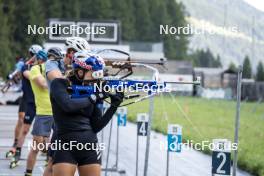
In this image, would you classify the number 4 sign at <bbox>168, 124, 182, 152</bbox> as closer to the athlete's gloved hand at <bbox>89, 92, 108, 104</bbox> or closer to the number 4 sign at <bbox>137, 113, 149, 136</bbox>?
the number 4 sign at <bbox>137, 113, 149, 136</bbox>

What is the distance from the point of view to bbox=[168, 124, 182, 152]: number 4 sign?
389 inches

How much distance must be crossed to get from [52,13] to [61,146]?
9605cm

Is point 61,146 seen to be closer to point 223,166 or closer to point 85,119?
point 85,119

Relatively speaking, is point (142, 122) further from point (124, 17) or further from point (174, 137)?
point (124, 17)

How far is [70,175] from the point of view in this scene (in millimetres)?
7004

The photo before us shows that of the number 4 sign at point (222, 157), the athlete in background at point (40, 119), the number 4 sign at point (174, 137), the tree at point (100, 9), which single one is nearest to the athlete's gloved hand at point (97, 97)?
the number 4 sign at point (222, 157)

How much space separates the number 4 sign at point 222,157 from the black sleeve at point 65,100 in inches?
69.1

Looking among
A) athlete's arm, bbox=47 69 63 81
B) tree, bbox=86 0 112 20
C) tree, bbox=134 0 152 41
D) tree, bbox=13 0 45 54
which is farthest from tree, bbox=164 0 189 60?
athlete's arm, bbox=47 69 63 81

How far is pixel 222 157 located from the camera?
8.05 m

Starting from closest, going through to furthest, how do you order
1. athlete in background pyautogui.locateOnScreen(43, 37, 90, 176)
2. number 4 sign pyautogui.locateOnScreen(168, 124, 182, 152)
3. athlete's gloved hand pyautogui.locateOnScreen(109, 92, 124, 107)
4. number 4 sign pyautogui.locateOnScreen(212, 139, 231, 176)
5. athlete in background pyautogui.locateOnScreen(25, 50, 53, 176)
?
athlete's gloved hand pyautogui.locateOnScreen(109, 92, 124, 107) < number 4 sign pyautogui.locateOnScreen(212, 139, 231, 176) < athlete in background pyautogui.locateOnScreen(43, 37, 90, 176) < number 4 sign pyautogui.locateOnScreen(168, 124, 182, 152) < athlete in background pyautogui.locateOnScreen(25, 50, 53, 176)

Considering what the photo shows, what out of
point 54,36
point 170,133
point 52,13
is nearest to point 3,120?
point 54,36

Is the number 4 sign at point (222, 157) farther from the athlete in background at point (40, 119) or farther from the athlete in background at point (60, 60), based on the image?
the athlete in background at point (40, 119)

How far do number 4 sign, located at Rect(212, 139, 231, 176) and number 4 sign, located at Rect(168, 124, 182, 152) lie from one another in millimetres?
1809

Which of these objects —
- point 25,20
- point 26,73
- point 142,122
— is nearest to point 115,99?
point 142,122
